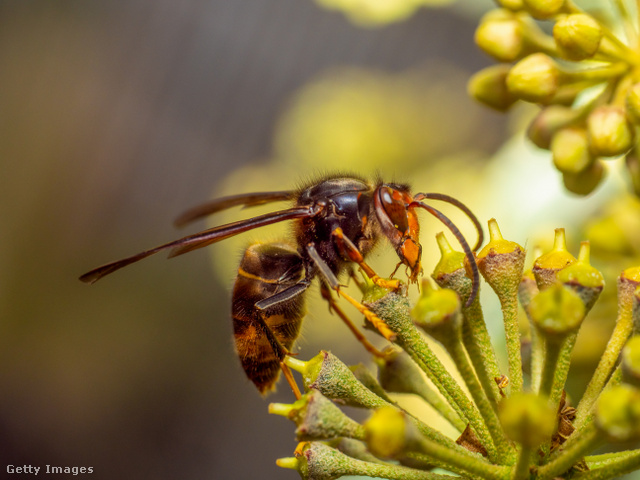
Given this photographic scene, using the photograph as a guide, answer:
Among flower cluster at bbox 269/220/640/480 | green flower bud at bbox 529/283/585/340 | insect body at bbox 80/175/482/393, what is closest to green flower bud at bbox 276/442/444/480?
flower cluster at bbox 269/220/640/480

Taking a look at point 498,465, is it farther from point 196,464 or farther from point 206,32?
point 206,32

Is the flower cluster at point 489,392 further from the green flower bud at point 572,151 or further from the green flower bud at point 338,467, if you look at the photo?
the green flower bud at point 572,151

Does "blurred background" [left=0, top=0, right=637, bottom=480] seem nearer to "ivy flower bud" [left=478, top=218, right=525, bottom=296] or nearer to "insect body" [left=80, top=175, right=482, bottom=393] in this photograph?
"insect body" [left=80, top=175, right=482, bottom=393]

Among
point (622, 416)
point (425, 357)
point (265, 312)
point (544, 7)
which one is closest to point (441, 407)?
point (425, 357)

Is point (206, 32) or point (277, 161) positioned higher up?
point (206, 32)

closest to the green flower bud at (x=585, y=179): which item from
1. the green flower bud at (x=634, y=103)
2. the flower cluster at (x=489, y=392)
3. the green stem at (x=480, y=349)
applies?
the green flower bud at (x=634, y=103)

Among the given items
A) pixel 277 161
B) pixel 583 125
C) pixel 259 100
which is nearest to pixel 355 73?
pixel 277 161
